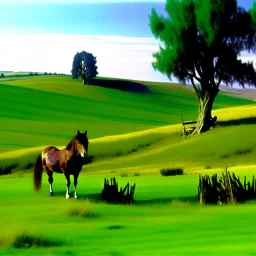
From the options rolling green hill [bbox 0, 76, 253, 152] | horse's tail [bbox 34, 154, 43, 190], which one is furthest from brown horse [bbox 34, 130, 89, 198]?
rolling green hill [bbox 0, 76, 253, 152]

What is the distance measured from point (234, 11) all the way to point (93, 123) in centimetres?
3912

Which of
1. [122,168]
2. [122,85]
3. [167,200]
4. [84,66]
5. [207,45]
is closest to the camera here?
[167,200]

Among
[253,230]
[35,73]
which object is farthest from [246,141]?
[35,73]

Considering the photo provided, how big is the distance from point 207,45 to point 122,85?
81624 millimetres

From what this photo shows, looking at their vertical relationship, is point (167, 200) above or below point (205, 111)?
below

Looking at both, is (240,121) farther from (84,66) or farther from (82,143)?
(84,66)

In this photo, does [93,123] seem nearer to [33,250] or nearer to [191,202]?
[191,202]

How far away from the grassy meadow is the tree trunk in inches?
48.2

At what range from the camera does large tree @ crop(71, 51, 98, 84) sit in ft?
439

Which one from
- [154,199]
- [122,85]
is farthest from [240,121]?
[122,85]

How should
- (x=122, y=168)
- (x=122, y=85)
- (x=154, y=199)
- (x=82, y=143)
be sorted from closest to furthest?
(x=82, y=143), (x=154, y=199), (x=122, y=168), (x=122, y=85)

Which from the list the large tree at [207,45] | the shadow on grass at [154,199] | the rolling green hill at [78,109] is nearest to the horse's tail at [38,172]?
the shadow on grass at [154,199]

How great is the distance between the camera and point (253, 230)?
15430 mm

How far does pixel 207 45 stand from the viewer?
61281 mm
